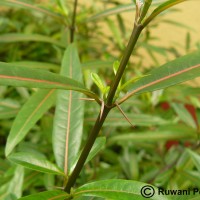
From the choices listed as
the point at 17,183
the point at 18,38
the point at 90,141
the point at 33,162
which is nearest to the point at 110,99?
the point at 90,141

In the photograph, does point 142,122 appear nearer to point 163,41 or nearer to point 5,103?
point 5,103

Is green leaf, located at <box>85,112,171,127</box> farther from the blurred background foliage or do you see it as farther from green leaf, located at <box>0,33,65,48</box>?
green leaf, located at <box>0,33,65,48</box>

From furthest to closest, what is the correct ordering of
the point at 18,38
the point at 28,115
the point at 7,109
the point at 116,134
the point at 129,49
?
the point at 116,134 < the point at 18,38 < the point at 7,109 < the point at 28,115 < the point at 129,49

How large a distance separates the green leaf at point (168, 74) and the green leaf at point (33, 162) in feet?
0.49

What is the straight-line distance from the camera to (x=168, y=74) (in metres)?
0.47

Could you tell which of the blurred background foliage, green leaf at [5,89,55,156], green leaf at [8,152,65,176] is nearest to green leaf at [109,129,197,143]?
the blurred background foliage

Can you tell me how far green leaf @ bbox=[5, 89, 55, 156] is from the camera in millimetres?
583

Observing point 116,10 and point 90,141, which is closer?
point 90,141

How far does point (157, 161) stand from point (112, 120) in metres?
0.30

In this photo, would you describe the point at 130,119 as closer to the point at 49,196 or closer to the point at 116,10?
the point at 116,10

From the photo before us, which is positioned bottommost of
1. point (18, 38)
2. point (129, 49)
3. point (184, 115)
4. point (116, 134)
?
point (116, 134)

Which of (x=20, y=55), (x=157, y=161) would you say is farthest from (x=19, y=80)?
(x=20, y=55)

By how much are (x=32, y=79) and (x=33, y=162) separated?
141mm

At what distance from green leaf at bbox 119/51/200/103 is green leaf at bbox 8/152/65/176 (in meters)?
0.15
